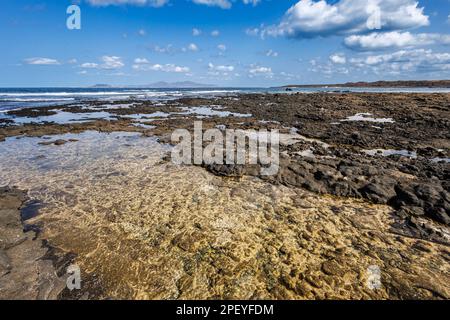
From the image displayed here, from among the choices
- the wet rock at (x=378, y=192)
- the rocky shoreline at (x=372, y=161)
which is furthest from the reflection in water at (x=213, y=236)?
the rocky shoreline at (x=372, y=161)

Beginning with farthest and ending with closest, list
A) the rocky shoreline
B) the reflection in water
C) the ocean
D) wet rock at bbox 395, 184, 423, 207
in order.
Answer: the ocean < wet rock at bbox 395, 184, 423, 207 < the rocky shoreline < the reflection in water

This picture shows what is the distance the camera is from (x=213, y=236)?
600 cm

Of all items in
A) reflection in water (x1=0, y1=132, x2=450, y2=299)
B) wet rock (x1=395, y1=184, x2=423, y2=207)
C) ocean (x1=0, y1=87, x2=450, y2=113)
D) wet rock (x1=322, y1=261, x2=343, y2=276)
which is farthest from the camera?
ocean (x1=0, y1=87, x2=450, y2=113)

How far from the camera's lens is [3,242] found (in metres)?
5.61

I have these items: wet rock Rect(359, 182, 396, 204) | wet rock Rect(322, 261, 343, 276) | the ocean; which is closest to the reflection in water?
wet rock Rect(322, 261, 343, 276)

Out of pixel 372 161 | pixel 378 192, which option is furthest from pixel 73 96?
pixel 378 192

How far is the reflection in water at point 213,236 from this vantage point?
4.59m

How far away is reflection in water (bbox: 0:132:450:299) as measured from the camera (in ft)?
15.0

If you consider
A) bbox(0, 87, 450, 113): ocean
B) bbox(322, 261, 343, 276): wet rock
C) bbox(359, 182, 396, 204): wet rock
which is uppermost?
bbox(0, 87, 450, 113): ocean

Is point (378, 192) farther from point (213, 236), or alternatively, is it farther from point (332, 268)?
point (213, 236)

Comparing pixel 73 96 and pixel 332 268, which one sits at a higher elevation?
pixel 73 96

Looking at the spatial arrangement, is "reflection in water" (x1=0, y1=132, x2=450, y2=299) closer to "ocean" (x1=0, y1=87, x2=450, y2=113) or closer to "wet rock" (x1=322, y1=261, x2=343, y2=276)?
"wet rock" (x1=322, y1=261, x2=343, y2=276)

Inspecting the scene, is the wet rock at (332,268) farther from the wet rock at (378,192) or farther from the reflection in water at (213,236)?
the wet rock at (378,192)
